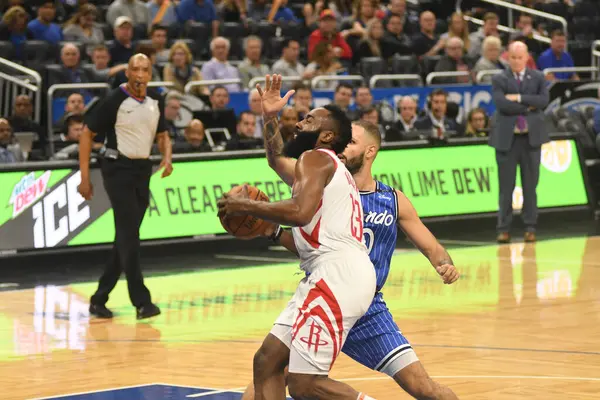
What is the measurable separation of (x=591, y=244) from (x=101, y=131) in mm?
7556

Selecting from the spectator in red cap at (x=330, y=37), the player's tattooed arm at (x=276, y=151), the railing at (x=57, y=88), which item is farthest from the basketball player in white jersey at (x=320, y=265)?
the spectator in red cap at (x=330, y=37)

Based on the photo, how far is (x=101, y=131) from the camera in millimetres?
11312

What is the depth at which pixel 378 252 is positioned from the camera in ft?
21.9

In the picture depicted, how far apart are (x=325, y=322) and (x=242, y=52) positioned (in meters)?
15.3

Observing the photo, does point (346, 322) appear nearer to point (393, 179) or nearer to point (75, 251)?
point (75, 251)

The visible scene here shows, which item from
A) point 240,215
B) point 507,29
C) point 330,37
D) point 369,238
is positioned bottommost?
point 507,29

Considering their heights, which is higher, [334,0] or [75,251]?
[334,0]

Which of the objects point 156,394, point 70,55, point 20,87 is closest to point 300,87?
point 70,55

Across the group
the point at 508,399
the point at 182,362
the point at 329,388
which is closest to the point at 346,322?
the point at 329,388

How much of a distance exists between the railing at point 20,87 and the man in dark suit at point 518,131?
571 cm

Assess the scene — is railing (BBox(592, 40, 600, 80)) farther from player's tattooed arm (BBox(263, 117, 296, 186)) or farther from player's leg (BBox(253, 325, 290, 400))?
player's leg (BBox(253, 325, 290, 400))

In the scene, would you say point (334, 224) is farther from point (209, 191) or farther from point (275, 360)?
point (209, 191)

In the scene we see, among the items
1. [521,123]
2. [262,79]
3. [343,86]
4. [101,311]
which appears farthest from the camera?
[262,79]

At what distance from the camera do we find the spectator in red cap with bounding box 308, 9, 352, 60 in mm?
20234
